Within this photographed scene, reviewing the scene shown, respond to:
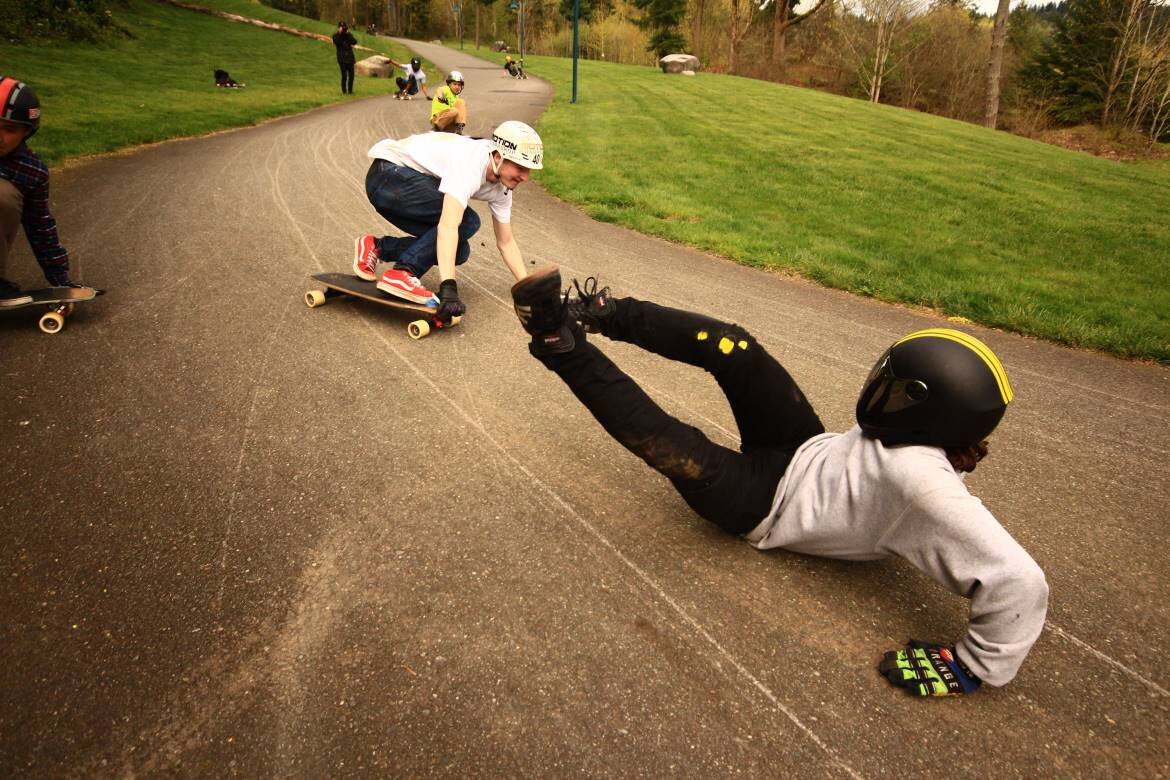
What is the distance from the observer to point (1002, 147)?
55.5 feet

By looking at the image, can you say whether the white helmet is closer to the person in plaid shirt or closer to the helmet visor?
the helmet visor

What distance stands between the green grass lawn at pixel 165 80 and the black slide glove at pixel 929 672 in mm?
11822

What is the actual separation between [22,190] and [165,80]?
17.2m

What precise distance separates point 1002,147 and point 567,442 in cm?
1989

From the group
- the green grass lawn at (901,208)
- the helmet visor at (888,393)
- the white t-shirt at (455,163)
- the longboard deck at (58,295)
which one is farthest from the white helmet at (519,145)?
the green grass lawn at (901,208)

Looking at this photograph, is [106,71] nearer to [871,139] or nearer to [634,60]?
[871,139]

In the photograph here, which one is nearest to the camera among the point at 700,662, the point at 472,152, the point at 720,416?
the point at 700,662

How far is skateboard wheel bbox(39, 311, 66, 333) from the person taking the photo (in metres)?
4.05

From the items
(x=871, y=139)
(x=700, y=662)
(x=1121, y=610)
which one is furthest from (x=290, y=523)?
(x=871, y=139)

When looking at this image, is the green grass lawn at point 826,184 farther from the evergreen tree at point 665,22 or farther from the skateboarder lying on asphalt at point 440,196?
the evergreen tree at point 665,22

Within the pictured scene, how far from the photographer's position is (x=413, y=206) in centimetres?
459

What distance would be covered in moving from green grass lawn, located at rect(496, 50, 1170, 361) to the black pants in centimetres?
461

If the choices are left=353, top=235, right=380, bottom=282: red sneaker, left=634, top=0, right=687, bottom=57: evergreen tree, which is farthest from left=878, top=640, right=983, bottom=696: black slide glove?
left=634, top=0, right=687, bottom=57: evergreen tree

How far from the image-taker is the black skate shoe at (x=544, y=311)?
212 cm
